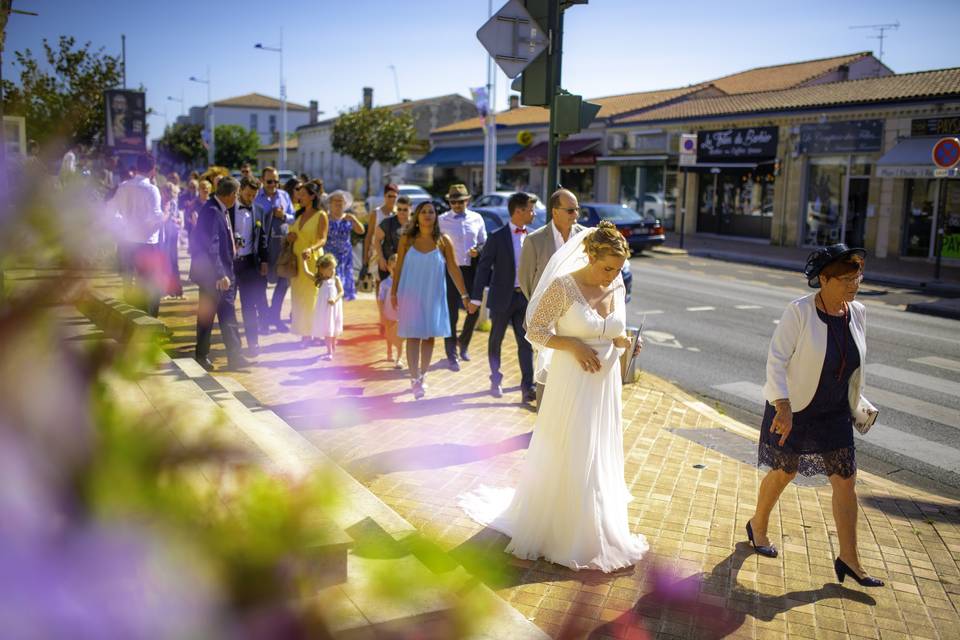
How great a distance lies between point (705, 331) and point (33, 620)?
1209 cm

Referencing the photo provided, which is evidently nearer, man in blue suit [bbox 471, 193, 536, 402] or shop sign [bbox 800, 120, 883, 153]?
man in blue suit [bbox 471, 193, 536, 402]

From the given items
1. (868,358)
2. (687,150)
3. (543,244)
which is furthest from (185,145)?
(543,244)

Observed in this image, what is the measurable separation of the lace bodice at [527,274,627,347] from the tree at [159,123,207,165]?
224 ft

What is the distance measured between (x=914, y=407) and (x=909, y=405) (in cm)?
7

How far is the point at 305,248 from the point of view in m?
9.34

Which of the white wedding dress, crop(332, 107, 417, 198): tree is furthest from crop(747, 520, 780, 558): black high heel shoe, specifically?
crop(332, 107, 417, 198): tree

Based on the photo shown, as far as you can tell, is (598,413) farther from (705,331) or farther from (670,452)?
(705,331)

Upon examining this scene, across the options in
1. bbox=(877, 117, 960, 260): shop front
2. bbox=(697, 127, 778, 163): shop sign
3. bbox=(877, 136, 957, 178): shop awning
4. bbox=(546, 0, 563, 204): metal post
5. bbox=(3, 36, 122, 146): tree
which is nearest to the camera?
bbox=(3, 36, 122, 146): tree

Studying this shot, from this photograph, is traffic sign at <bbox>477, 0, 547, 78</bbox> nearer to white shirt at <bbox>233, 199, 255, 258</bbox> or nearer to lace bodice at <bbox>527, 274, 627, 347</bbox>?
lace bodice at <bbox>527, 274, 627, 347</bbox>

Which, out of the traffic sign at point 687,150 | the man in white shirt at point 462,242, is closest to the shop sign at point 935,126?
the traffic sign at point 687,150

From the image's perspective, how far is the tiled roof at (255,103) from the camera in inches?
4048

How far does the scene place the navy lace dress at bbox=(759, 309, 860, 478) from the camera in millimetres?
4367

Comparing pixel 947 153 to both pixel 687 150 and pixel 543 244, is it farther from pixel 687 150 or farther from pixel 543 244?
pixel 543 244

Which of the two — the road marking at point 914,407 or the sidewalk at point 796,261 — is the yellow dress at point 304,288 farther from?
the sidewalk at point 796,261
